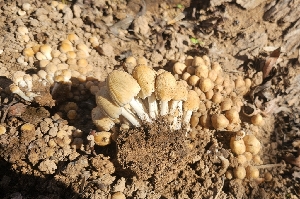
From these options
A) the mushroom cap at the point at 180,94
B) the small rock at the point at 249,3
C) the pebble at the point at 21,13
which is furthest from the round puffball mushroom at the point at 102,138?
the small rock at the point at 249,3

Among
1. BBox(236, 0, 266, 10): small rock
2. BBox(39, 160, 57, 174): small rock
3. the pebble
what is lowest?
BBox(39, 160, 57, 174): small rock

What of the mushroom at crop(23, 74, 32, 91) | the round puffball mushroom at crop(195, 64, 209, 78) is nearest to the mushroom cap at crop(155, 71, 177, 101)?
the round puffball mushroom at crop(195, 64, 209, 78)

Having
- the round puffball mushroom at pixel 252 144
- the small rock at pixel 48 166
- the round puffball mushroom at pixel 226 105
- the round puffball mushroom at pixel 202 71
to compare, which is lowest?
the small rock at pixel 48 166

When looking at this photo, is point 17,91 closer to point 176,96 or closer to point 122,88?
point 122,88

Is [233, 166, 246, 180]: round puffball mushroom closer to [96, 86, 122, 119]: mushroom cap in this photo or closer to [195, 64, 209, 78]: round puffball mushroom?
[195, 64, 209, 78]: round puffball mushroom

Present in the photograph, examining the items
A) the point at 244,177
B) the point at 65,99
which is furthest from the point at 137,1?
the point at 244,177

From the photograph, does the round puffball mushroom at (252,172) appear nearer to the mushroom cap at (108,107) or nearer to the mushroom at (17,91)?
the mushroom cap at (108,107)

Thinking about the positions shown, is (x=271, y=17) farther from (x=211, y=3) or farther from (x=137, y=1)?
(x=137, y=1)
